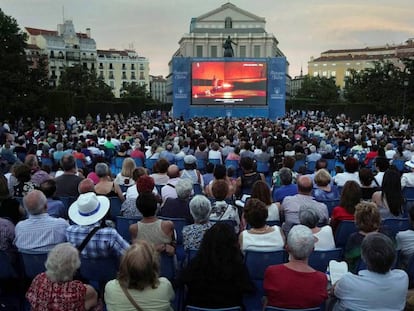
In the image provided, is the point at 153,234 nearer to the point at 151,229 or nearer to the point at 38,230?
the point at 151,229

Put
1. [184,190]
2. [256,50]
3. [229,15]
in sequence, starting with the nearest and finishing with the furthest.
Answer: [184,190] → [256,50] → [229,15]

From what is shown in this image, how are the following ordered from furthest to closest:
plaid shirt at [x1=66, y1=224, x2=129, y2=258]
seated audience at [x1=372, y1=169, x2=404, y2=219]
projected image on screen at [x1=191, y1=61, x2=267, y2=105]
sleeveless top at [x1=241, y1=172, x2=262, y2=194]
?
projected image on screen at [x1=191, y1=61, x2=267, y2=105] → sleeveless top at [x1=241, y1=172, x2=262, y2=194] → seated audience at [x1=372, y1=169, x2=404, y2=219] → plaid shirt at [x1=66, y1=224, x2=129, y2=258]


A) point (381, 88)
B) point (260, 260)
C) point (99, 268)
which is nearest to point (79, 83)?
point (381, 88)

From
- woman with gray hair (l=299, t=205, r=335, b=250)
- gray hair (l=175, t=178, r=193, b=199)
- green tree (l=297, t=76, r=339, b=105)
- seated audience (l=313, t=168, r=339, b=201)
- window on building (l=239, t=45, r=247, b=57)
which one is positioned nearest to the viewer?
woman with gray hair (l=299, t=205, r=335, b=250)

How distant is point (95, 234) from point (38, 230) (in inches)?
30.1

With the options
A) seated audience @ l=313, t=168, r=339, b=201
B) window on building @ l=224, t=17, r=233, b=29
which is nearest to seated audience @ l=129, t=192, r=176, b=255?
seated audience @ l=313, t=168, r=339, b=201

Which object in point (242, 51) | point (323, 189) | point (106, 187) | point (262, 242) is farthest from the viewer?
point (242, 51)

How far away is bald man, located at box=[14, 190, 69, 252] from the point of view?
4.66m

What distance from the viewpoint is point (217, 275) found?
3574 mm

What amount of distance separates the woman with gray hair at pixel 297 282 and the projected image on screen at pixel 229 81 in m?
40.1

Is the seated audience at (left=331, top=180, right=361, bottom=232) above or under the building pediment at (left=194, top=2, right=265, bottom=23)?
under

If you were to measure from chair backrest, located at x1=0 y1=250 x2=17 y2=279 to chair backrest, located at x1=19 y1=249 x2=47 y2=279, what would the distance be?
125mm

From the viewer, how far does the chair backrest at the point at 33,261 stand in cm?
441

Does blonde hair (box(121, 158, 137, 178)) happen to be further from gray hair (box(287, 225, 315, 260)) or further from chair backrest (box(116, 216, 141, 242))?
gray hair (box(287, 225, 315, 260))
